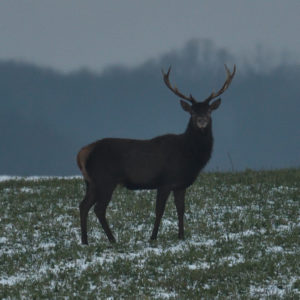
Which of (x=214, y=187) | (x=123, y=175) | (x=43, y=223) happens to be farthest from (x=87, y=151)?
(x=214, y=187)

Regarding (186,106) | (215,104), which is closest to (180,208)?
(186,106)

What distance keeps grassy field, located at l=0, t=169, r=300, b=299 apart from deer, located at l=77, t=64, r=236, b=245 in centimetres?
79

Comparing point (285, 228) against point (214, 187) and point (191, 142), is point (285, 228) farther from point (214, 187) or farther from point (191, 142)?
point (214, 187)

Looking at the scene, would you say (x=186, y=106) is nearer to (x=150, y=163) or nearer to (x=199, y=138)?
(x=199, y=138)

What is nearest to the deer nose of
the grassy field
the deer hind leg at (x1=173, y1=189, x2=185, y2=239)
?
the deer hind leg at (x1=173, y1=189, x2=185, y2=239)

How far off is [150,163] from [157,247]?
1.61m

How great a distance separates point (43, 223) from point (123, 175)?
10.9ft

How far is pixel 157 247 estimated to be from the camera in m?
11.7

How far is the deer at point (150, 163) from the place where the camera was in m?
12.1

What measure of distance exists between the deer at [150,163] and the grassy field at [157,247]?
79 cm

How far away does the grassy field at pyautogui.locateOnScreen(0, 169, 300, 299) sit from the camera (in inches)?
359

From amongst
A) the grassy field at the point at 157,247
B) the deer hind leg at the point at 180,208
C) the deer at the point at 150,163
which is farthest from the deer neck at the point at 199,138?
the grassy field at the point at 157,247

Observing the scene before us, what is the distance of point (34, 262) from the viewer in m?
10.9

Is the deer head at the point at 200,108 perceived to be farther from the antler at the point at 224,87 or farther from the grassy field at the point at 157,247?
the grassy field at the point at 157,247
